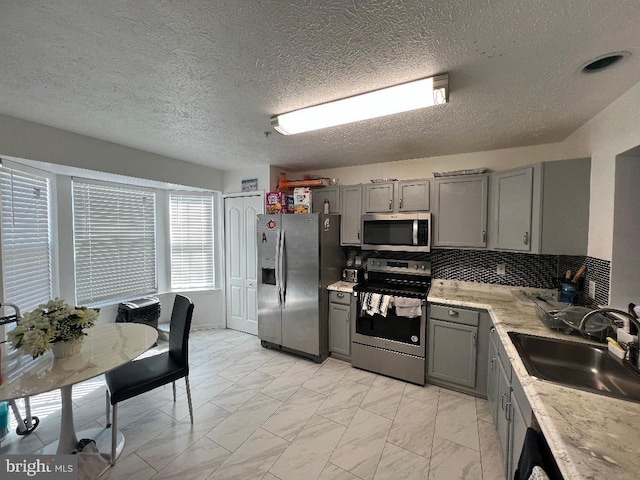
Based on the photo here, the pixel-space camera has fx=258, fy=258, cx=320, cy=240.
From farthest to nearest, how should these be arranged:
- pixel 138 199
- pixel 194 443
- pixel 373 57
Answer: pixel 138 199
pixel 194 443
pixel 373 57

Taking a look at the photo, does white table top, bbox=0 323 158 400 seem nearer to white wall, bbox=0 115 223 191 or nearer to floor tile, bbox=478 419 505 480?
white wall, bbox=0 115 223 191

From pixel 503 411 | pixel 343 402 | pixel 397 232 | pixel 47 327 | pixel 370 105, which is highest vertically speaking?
pixel 370 105

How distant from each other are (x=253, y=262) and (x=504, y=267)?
3.03 meters

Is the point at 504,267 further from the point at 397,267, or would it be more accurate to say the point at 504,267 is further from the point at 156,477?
the point at 156,477

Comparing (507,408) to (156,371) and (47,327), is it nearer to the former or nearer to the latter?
(156,371)

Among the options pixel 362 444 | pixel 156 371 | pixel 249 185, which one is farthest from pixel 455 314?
pixel 249 185

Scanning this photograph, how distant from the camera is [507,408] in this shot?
152cm

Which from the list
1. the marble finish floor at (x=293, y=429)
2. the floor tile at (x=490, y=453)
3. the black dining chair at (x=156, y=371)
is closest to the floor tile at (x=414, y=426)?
the marble finish floor at (x=293, y=429)

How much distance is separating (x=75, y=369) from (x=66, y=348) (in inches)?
9.3

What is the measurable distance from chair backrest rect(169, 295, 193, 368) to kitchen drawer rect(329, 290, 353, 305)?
1.51 m

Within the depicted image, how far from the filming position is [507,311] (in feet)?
6.74

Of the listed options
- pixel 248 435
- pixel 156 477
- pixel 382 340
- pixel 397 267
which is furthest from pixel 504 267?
pixel 156 477

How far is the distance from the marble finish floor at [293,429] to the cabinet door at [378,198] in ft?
5.94

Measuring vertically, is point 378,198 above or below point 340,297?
above
